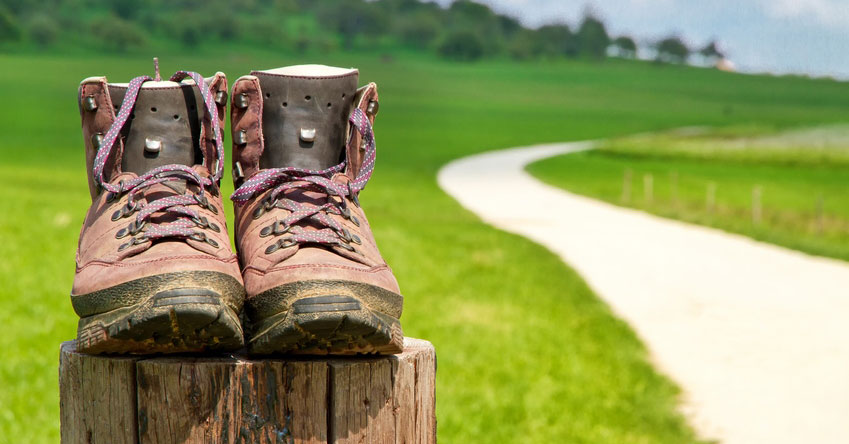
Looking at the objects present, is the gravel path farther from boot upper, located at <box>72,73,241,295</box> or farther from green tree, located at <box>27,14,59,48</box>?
green tree, located at <box>27,14,59,48</box>

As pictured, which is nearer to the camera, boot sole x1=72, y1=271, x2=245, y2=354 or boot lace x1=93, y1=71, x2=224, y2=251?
boot sole x1=72, y1=271, x2=245, y2=354

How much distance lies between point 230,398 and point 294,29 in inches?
6345

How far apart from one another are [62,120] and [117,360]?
5288 centimetres

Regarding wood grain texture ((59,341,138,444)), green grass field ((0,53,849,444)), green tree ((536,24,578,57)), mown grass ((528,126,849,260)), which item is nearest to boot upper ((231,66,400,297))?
wood grain texture ((59,341,138,444))

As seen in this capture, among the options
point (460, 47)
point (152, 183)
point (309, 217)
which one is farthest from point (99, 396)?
point (460, 47)

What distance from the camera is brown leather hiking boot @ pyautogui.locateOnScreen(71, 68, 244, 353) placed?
7.32 ft

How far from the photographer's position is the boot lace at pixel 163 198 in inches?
97.0

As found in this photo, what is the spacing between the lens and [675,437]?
6582 millimetres

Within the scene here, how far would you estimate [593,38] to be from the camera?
592ft

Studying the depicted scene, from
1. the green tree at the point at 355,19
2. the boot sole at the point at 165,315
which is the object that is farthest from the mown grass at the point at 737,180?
the green tree at the point at 355,19

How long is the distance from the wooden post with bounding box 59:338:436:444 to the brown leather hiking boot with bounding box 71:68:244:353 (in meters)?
0.09

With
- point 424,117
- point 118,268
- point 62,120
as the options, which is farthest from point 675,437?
point 424,117

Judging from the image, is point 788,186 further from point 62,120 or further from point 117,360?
point 62,120

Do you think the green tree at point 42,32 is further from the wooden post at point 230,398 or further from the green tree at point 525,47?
the wooden post at point 230,398
